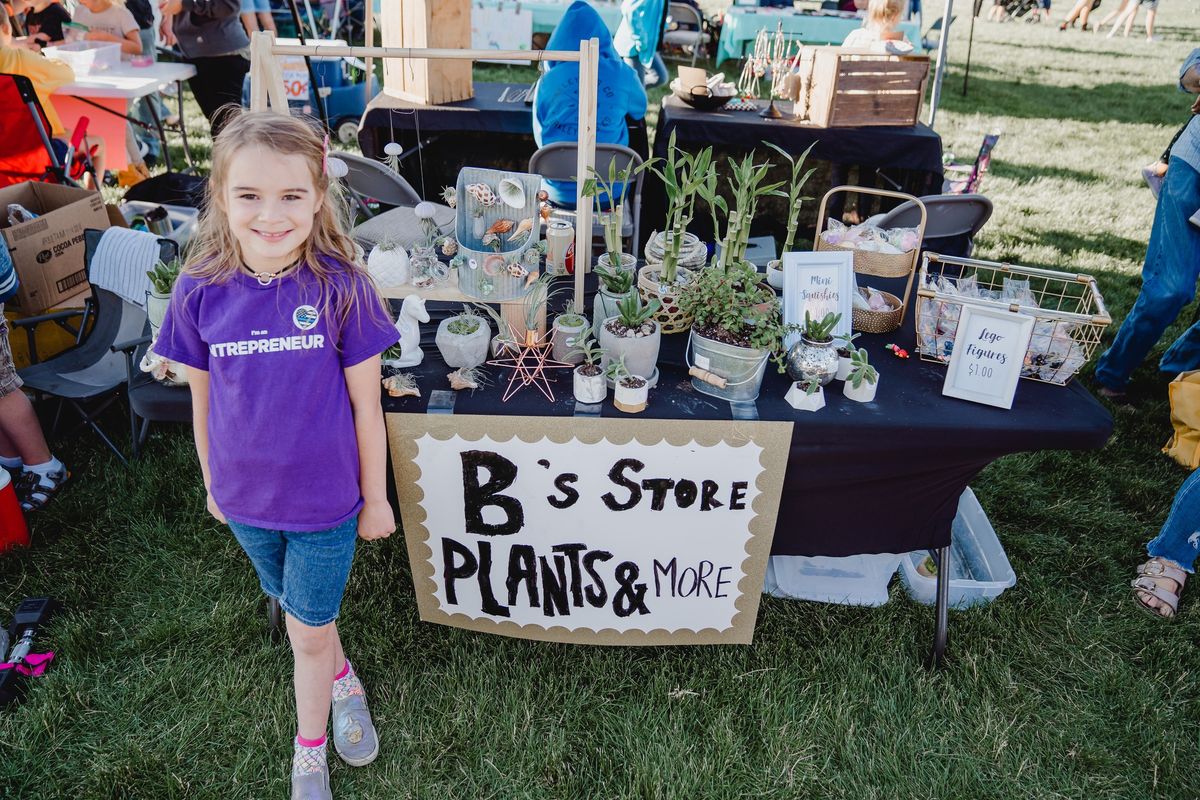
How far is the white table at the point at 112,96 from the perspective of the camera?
4445 millimetres

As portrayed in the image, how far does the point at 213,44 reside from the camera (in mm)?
5059

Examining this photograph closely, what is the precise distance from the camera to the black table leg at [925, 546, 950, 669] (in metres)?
2.13

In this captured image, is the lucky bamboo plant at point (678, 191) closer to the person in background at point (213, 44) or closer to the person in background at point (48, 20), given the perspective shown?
the person in background at point (213, 44)

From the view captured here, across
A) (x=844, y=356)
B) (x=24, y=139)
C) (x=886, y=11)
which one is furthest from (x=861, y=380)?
(x=24, y=139)

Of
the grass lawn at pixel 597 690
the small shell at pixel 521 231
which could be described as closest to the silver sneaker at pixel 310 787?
the grass lawn at pixel 597 690

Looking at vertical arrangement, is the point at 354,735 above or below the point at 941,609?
below

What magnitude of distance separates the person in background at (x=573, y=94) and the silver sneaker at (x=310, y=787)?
8.97ft

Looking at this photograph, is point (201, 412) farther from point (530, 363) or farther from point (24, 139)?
point (24, 139)

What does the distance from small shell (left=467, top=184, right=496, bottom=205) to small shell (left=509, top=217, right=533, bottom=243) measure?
0.32ft

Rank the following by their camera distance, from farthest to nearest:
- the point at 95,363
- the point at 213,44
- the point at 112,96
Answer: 1. the point at 213,44
2. the point at 112,96
3. the point at 95,363

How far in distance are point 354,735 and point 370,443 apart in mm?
831

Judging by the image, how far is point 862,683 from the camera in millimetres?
2146

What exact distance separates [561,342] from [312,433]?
0.67 m

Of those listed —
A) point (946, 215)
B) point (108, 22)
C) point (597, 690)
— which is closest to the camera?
point (597, 690)
